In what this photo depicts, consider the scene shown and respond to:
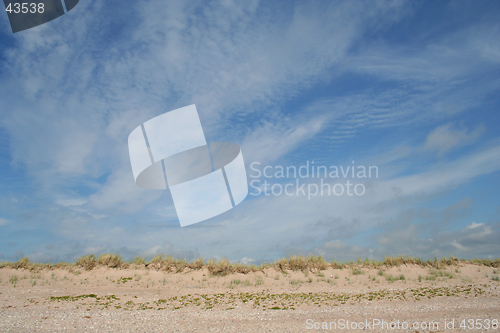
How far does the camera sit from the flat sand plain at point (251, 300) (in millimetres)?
12156

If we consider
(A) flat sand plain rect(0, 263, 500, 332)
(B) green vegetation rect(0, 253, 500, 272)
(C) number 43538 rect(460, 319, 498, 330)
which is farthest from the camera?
(B) green vegetation rect(0, 253, 500, 272)

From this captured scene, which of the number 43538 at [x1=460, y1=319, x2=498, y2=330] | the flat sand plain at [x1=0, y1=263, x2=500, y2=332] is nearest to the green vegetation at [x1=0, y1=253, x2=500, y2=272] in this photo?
the flat sand plain at [x1=0, y1=263, x2=500, y2=332]

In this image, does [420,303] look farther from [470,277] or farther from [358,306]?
[470,277]

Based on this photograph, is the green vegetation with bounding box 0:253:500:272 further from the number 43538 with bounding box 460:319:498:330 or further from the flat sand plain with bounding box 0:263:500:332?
the number 43538 with bounding box 460:319:498:330

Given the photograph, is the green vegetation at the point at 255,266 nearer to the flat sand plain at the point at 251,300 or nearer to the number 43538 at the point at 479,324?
the flat sand plain at the point at 251,300

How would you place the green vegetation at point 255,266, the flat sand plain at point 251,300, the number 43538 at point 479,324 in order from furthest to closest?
1. the green vegetation at point 255,266
2. the flat sand plain at point 251,300
3. the number 43538 at point 479,324

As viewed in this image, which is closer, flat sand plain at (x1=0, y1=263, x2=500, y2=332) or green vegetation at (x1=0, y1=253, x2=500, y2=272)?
flat sand plain at (x1=0, y1=263, x2=500, y2=332)

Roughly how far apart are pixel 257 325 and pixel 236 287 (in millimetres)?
11062

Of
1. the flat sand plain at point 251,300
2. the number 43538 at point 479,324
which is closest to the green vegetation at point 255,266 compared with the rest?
the flat sand plain at point 251,300

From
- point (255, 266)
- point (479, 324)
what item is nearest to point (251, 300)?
point (255, 266)

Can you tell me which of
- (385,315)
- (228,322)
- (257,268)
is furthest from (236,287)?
(385,315)

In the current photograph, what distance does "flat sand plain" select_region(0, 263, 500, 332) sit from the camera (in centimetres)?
1216

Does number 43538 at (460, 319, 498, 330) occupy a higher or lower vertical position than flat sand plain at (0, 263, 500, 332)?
lower

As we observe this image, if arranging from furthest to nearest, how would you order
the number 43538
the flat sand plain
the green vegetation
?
the green vegetation, the flat sand plain, the number 43538
